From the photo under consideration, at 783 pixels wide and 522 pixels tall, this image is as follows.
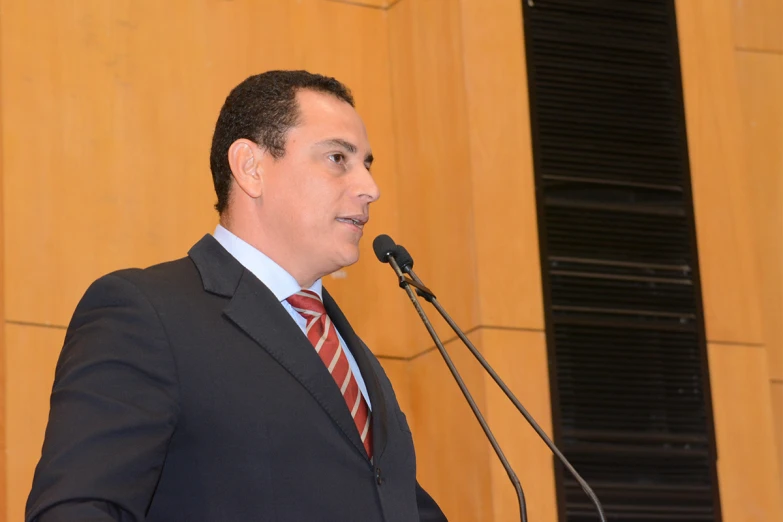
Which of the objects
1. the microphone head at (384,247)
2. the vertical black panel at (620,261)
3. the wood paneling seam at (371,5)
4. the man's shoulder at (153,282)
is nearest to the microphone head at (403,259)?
the microphone head at (384,247)

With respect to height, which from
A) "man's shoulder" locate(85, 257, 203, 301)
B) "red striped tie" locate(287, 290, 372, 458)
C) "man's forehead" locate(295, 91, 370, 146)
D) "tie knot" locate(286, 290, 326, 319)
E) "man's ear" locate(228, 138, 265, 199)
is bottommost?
"red striped tie" locate(287, 290, 372, 458)

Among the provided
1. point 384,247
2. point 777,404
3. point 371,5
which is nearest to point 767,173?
point 777,404

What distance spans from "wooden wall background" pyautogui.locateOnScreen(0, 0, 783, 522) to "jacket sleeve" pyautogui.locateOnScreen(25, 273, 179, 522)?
1.54m

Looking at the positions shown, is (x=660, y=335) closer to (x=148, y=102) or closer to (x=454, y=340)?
(x=454, y=340)

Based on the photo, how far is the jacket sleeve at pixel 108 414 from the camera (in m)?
1.90

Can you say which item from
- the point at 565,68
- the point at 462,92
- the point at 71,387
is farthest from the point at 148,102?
the point at 71,387

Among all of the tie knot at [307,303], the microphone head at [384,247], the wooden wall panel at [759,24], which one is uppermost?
the wooden wall panel at [759,24]

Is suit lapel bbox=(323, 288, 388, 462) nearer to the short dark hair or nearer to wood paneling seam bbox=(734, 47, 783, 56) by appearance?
the short dark hair

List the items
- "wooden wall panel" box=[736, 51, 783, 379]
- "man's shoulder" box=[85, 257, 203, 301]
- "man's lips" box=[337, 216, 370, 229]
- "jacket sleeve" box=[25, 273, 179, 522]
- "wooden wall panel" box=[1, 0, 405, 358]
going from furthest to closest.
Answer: "wooden wall panel" box=[736, 51, 783, 379] → "wooden wall panel" box=[1, 0, 405, 358] → "man's lips" box=[337, 216, 370, 229] → "man's shoulder" box=[85, 257, 203, 301] → "jacket sleeve" box=[25, 273, 179, 522]

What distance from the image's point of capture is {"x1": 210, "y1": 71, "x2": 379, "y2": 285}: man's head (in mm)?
2504

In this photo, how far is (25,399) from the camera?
359 cm

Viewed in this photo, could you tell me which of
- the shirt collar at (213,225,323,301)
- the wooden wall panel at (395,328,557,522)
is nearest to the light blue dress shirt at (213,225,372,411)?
the shirt collar at (213,225,323,301)

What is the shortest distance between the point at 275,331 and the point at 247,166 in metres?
0.48

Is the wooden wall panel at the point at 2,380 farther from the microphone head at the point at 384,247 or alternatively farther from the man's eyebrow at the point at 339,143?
the microphone head at the point at 384,247
